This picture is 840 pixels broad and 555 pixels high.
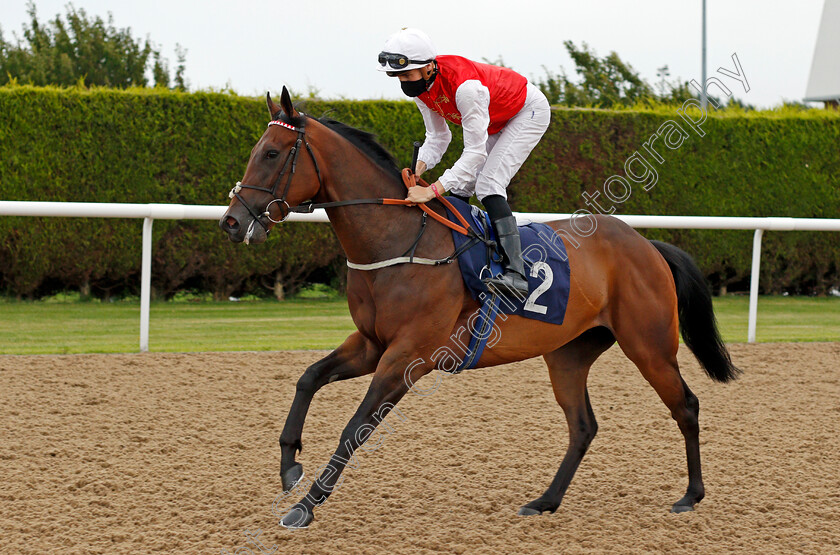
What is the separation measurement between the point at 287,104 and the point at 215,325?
566 cm

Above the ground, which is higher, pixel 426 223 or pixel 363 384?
pixel 426 223

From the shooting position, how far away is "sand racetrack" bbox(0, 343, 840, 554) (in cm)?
318

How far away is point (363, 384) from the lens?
6.01 meters

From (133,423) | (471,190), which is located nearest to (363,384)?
(133,423)

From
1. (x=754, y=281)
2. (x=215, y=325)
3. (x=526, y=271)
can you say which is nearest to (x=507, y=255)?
(x=526, y=271)

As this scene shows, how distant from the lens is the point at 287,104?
3232 millimetres

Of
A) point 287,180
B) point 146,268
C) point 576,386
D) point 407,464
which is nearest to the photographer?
point 287,180

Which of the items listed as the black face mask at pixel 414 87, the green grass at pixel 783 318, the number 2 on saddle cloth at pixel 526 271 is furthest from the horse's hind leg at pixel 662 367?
the green grass at pixel 783 318

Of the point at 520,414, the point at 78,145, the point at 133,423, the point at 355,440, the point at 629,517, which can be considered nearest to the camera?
the point at 355,440

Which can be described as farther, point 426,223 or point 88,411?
point 88,411

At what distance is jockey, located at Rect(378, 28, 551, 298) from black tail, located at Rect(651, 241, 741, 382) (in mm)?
1011

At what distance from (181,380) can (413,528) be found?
118 inches

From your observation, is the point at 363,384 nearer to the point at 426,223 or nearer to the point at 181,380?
the point at 181,380

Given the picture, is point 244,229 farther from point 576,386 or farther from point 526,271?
point 576,386
